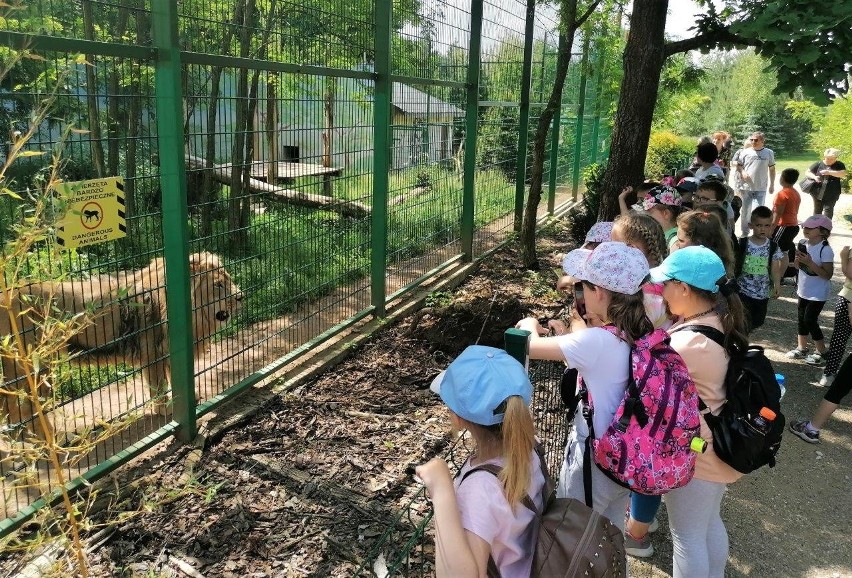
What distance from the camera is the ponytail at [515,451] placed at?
202 cm

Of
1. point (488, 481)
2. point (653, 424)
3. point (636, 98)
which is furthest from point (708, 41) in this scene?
point (488, 481)

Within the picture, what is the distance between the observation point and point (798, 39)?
18.2ft

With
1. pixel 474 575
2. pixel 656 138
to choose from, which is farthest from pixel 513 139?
pixel 656 138

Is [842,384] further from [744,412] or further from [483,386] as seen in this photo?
[483,386]

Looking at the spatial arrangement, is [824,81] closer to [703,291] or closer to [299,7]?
[703,291]

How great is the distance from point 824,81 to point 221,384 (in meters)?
5.52

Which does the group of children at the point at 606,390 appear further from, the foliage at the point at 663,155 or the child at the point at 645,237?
the foliage at the point at 663,155

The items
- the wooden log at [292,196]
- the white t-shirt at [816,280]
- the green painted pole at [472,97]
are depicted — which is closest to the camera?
the wooden log at [292,196]

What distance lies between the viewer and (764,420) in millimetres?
2979

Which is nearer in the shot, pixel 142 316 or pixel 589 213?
pixel 142 316

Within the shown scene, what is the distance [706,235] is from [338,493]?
2.71 meters

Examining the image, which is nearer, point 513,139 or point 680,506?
point 680,506

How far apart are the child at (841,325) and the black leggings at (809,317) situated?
1.52 feet

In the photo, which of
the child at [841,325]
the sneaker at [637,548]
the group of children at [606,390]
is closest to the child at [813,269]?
the child at [841,325]
